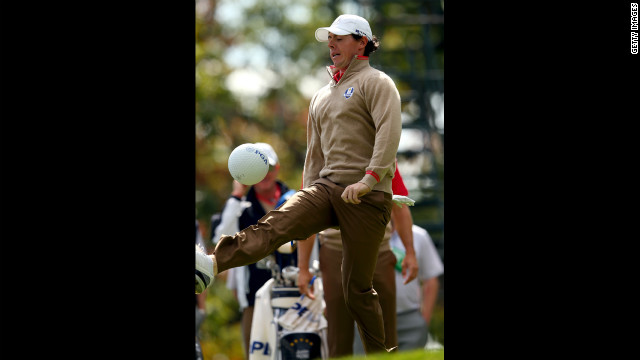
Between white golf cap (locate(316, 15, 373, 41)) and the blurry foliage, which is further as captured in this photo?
the blurry foliage

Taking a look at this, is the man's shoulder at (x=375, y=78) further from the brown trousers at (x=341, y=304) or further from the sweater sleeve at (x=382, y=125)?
the brown trousers at (x=341, y=304)

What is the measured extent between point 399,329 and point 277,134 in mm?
25115

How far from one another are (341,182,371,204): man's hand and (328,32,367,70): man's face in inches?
33.9

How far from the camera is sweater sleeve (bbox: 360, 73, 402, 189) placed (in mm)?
5516

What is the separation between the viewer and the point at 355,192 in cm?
546

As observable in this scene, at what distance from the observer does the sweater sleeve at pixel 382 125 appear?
552cm

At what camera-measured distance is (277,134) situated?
33.9m

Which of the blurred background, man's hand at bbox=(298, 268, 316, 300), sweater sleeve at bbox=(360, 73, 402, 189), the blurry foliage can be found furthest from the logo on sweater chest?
the blurry foliage

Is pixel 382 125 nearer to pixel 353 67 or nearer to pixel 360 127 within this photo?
pixel 360 127

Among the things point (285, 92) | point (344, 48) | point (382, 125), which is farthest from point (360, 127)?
point (285, 92)

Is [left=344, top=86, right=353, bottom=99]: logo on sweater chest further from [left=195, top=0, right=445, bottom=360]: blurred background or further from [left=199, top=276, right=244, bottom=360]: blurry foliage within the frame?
[left=199, top=276, right=244, bottom=360]: blurry foliage
